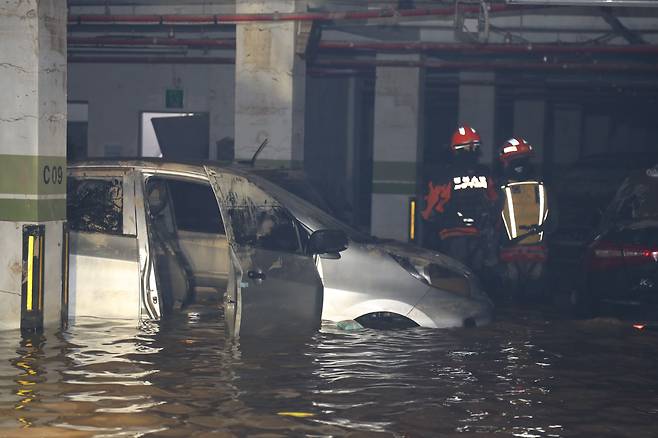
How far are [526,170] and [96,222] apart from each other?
4935 millimetres

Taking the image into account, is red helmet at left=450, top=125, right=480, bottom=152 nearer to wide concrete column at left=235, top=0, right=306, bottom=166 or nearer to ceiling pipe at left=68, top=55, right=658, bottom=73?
wide concrete column at left=235, top=0, right=306, bottom=166

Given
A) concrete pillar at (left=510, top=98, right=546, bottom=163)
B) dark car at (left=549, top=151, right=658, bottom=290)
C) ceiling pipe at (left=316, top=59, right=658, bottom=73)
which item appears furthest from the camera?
concrete pillar at (left=510, top=98, right=546, bottom=163)

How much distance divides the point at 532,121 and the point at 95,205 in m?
23.2

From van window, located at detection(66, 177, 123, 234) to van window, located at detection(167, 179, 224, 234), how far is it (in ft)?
2.09

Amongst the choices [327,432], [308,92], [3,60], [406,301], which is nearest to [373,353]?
[406,301]

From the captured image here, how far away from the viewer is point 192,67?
76.1 ft

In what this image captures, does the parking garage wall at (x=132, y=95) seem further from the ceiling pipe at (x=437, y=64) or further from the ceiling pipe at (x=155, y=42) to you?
the ceiling pipe at (x=155, y=42)

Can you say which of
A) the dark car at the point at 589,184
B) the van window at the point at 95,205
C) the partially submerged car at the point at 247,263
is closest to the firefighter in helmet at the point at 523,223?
the partially submerged car at the point at 247,263

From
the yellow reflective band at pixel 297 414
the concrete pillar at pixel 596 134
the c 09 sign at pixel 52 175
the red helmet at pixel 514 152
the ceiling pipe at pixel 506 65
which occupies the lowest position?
the yellow reflective band at pixel 297 414

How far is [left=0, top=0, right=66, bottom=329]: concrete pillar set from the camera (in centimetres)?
973

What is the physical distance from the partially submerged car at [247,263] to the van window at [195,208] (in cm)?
11

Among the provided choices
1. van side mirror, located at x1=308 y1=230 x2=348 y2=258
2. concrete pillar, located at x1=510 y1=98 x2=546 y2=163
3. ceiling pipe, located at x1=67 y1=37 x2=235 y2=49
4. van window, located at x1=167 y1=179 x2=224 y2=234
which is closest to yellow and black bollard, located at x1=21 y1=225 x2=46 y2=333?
van window, located at x1=167 y1=179 x2=224 y2=234

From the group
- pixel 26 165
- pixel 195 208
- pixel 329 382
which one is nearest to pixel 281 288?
pixel 329 382

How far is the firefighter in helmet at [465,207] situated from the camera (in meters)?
12.7
